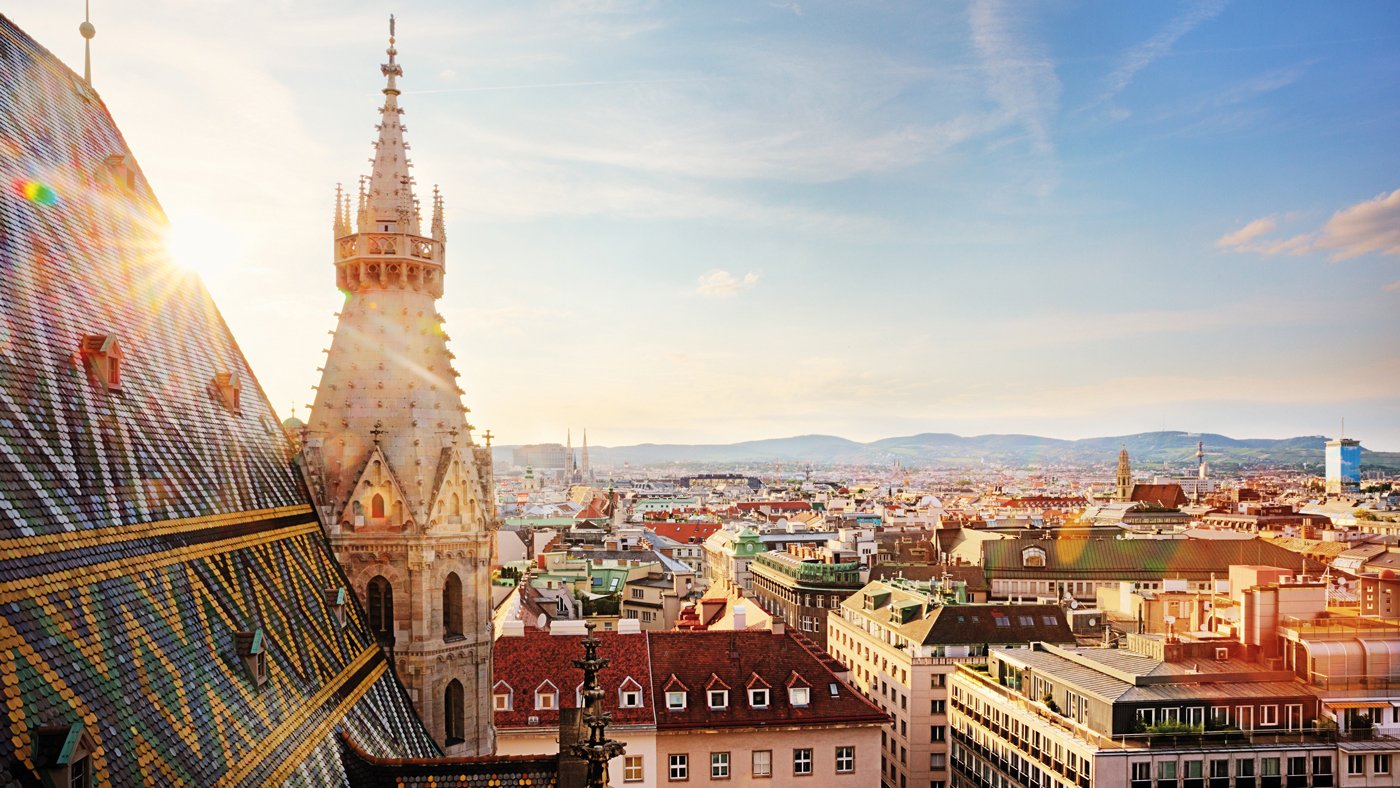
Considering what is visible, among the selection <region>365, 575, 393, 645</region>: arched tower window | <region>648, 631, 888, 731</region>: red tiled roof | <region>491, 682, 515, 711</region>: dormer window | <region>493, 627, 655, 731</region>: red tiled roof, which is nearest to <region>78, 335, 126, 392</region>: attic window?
<region>365, 575, 393, 645</region>: arched tower window

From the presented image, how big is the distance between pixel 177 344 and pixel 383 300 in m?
8.16

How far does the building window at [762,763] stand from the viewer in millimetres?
45875

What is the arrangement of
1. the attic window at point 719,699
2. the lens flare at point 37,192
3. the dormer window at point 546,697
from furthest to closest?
the attic window at point 719,699 < the dormer window at point 546,697 < the lens flare at point 37,192

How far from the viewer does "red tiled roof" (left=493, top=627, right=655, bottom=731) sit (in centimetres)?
4519

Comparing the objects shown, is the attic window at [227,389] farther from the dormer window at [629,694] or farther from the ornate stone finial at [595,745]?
the dormer window at [629,694]

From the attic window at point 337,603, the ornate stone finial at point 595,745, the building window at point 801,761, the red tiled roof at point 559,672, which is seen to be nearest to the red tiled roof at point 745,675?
the red tiled roof at point 559,672

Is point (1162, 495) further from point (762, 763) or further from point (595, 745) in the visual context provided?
point (595, 745)

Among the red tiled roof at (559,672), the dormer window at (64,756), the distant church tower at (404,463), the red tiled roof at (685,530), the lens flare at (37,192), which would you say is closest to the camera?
the dormer window at (64,756)

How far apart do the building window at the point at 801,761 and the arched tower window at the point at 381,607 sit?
25046 millimetres

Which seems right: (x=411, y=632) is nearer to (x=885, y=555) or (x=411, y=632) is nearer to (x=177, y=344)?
(x=177, y=344)

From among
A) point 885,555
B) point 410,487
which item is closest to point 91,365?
point 410,487

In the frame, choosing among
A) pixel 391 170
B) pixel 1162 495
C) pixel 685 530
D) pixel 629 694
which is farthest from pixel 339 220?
pixel 1162 495

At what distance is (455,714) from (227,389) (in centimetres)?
1168

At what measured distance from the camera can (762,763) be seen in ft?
151
